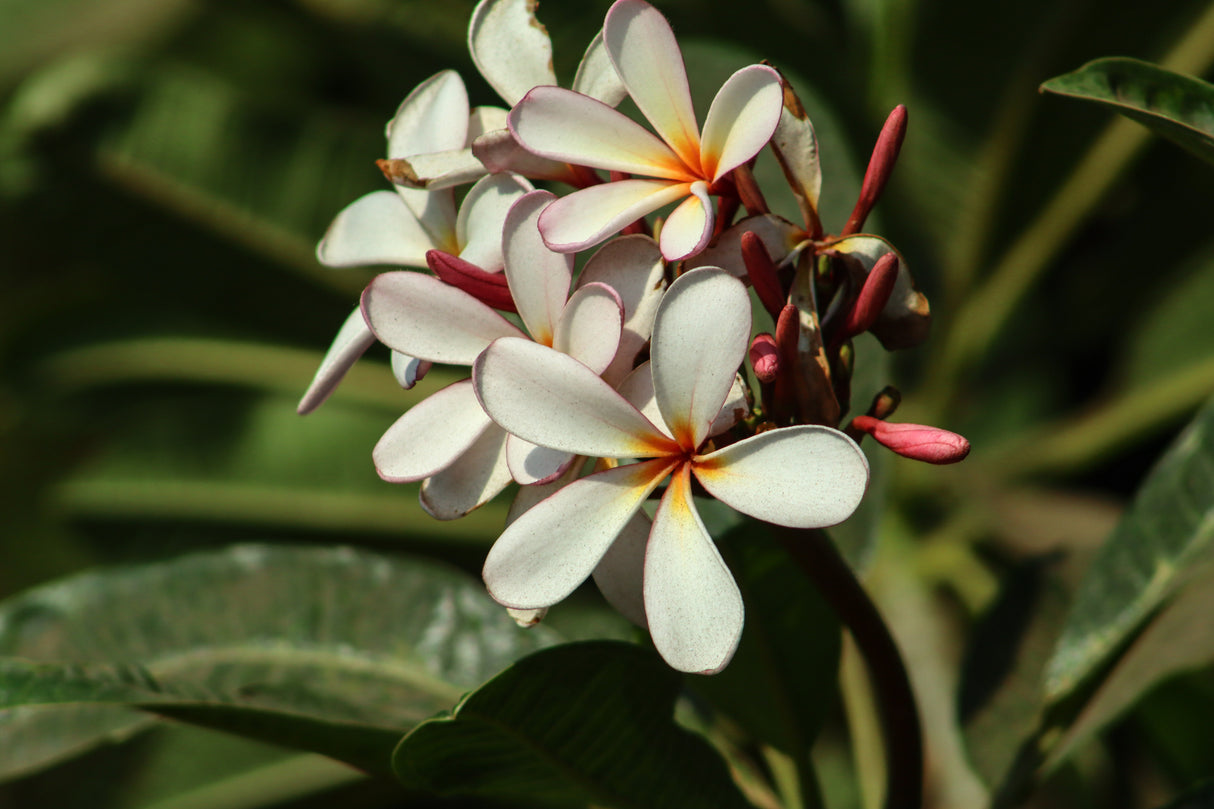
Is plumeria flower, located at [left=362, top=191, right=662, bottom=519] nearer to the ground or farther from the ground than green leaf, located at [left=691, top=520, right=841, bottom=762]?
farther from the ground

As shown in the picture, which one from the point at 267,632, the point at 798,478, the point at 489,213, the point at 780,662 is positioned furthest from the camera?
the point at 267,632

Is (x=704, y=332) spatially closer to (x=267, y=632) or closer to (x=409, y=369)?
(x=409, y=369)

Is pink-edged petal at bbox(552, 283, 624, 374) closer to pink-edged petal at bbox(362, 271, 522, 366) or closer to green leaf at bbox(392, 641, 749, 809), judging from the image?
pink-edged petal at bbox(362, 271, 522, 366)

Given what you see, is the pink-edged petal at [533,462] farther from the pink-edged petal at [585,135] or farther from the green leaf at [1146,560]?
the green leaf at [1146,560]

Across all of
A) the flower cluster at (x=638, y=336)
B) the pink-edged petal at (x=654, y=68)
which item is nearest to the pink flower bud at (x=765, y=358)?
the flower cluster at (x=638, y=336)

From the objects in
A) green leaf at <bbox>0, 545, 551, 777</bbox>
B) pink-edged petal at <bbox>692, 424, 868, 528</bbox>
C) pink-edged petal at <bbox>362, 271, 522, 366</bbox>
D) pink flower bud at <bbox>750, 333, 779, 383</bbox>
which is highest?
pink flower bud at <bbox>750, 333, 779, 383</bbox>

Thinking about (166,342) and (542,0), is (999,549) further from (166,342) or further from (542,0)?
(166,342)

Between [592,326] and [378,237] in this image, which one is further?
[378,237]

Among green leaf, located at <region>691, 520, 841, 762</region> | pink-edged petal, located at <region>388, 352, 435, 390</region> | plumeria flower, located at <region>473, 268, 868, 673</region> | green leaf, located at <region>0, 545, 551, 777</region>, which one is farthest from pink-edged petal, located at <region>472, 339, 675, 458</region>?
green leaf, located at <region>0, 545, 551, 777</region>

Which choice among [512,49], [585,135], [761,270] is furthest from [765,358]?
[512,49]
